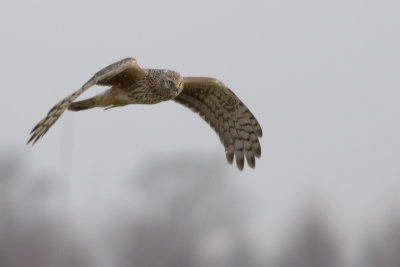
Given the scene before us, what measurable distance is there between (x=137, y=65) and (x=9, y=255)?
576 inches

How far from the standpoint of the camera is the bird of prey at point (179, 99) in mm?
9812

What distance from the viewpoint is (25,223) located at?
26828mm

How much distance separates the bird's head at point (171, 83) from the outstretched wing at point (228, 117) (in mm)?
572

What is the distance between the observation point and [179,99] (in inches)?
461

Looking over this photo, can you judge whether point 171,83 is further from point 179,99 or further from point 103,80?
point 179,99

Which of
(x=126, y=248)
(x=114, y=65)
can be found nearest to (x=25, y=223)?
(x=126, y=248)

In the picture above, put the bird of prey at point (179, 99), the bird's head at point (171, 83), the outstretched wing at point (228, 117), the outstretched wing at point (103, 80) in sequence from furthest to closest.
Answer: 1. the outstretched wing at point (228, 117)
2. the bird's head at point (171, 83)
3. the bird of prey at point (179, 99)
4. the outstretched wing at point (103, 80)

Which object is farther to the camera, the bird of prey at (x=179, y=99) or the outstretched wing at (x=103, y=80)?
the bird of prey at (x=179, y=99)

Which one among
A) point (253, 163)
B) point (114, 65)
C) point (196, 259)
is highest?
point (114, 65)

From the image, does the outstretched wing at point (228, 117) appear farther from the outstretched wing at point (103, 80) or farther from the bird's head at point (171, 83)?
the outstretched wing at point (103, 80)

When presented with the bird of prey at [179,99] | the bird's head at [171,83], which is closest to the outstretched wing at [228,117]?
the bird of prey at [179,99]

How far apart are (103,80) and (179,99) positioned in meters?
1.41

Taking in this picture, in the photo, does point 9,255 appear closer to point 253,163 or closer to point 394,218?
point 253,163

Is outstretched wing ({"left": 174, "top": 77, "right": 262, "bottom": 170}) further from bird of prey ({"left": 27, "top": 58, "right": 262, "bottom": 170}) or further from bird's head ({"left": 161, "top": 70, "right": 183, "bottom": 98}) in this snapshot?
bird's head ({"left": 161, "top": 70, "right": 183, "bottom": 98})
